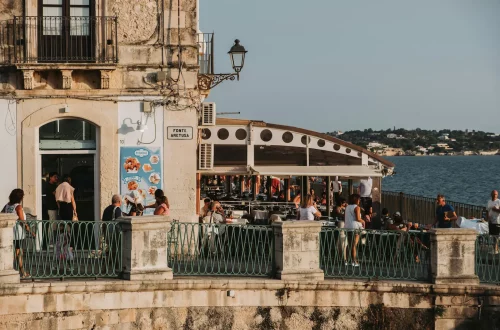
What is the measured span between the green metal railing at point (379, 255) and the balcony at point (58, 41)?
6209 mm

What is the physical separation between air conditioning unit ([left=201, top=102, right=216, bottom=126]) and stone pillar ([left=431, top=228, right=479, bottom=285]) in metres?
6.98

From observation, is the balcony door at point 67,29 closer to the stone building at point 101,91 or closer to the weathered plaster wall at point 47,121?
the stone building at point 101,91

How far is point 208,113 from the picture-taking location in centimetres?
2331

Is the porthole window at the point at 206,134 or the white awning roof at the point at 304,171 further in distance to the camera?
the porthole window at the point at 206,134

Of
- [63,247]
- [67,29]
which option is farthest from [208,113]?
[63,247]

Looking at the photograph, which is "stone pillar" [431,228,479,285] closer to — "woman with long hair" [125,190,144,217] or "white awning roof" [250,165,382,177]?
"woman with long hair" [125,190,144,217]

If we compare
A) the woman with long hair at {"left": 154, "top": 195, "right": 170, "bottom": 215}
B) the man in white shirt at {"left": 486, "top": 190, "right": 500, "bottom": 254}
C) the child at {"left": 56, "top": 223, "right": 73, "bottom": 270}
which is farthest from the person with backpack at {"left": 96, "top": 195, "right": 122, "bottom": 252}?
the man in white shirt at {"left": 486, "top": 190, "right": 500, "bottom": 254}

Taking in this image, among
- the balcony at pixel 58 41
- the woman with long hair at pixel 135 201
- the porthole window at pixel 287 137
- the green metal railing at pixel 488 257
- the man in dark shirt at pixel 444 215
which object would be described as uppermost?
the balcony at pixel 58 41

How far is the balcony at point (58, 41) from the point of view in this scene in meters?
21.4

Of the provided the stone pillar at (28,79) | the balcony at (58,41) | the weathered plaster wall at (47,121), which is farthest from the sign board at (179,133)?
the stone pillar at (28,79)

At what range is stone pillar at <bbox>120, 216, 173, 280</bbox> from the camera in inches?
673

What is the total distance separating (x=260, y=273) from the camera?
58.6 ft

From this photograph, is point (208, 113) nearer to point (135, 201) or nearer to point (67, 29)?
point (135, 201)

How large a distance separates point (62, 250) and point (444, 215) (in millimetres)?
7807
